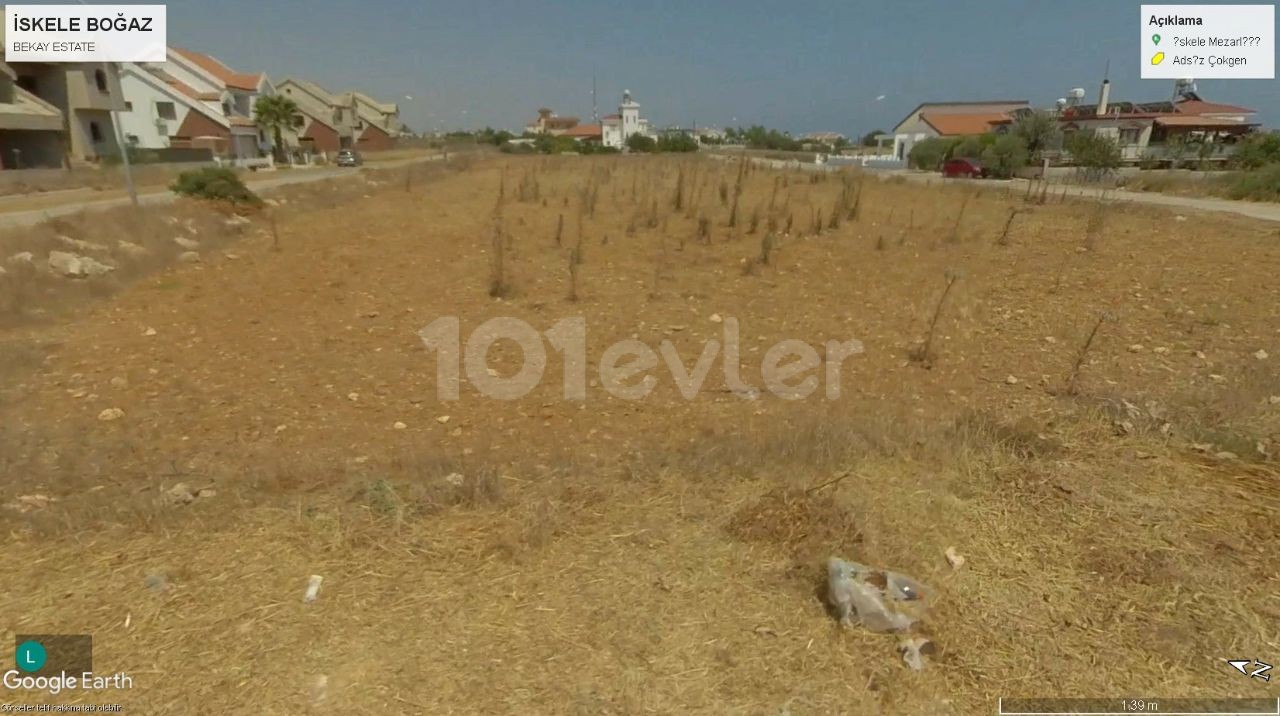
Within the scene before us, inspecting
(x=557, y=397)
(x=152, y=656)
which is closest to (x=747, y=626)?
(x=152, y=656)

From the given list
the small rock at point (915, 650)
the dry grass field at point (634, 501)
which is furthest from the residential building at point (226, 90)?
the small rock at point (915, 650)

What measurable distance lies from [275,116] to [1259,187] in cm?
5067

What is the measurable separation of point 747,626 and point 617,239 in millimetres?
8205

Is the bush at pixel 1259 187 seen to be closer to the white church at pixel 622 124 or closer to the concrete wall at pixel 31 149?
the concrete wall at pixel 31 149

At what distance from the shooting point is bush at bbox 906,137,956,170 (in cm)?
3725

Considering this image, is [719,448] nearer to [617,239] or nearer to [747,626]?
[747,626]

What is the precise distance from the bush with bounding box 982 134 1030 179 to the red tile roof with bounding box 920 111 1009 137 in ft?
69.9

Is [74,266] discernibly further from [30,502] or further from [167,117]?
[167,117]

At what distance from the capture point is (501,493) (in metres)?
2.77

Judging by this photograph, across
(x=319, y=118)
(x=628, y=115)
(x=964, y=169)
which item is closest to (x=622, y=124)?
(x=628, y=115)

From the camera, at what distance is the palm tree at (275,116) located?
39.9 m

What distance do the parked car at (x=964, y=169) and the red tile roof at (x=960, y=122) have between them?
914 inches

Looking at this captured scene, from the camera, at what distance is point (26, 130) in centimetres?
2514

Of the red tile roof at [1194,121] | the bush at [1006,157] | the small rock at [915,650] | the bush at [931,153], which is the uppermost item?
the red tile roof at [1194,121]
